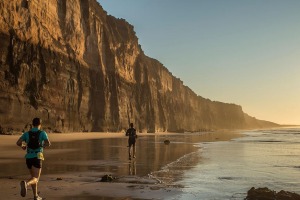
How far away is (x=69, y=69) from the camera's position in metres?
51.9

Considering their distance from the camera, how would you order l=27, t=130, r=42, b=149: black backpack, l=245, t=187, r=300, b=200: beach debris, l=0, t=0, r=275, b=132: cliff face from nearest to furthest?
l=27, t=130, r=42, b=149: black backpack
l=245, t=187, r=300, b=200: beach debris
l=0, t=0, r=275, b=132: cliff face

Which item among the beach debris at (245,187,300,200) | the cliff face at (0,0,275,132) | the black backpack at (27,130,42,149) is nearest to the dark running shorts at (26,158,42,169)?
the black backpack at (27,130,42,149)

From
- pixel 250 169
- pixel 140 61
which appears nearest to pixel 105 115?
pixel 140 61

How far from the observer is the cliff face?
3678cm

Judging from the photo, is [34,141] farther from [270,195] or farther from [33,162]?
[270,195]

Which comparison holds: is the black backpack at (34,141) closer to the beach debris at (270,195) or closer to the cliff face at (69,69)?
the beach debris at (270,195)

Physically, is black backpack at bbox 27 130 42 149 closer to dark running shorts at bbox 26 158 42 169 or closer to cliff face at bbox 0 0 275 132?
dark running shorts at bbox 26 158 42 169

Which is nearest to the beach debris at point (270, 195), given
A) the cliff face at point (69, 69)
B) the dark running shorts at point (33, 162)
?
the dark running shorts at point (33, 162)

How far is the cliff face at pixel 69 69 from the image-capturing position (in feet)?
121

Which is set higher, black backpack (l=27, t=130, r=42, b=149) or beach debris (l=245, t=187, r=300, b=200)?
black backpack (l=27, t=130, r=42, b=149)

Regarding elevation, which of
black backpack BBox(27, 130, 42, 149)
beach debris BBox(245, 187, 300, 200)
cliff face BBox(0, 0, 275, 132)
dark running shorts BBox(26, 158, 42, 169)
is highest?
cliff face BBox(0, 0, 275, 132)

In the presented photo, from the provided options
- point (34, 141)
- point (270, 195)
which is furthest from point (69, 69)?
point (270, 195)

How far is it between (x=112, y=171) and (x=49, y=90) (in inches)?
1351

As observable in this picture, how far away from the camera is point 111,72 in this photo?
7112 cm
